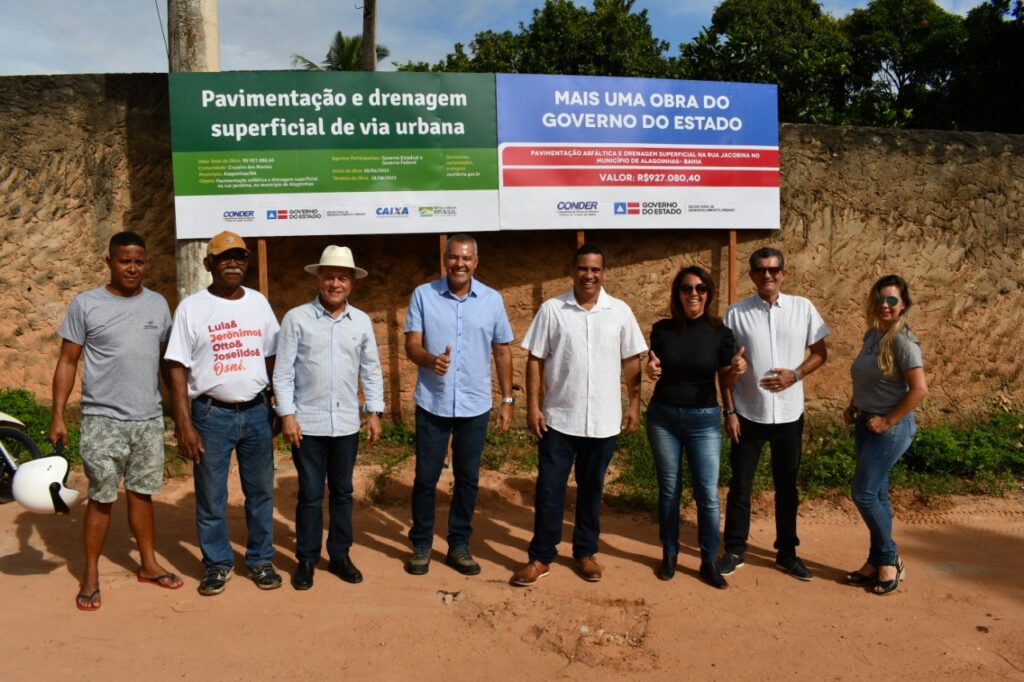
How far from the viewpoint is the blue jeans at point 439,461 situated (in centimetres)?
416

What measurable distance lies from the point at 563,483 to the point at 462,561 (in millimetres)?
717

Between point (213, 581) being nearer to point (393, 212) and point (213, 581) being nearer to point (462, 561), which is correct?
point (462, 561)

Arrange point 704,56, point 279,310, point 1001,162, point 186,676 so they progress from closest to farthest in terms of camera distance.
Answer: point 186,676 → point 279,310 → point 1001,162 → point 704,56

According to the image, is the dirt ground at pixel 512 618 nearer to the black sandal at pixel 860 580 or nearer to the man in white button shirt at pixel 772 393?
the black sandal at pixel 860 580

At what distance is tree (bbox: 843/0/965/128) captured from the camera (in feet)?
47.4

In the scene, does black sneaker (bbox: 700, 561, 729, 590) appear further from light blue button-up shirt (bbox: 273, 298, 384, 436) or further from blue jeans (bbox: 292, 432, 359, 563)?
light blue button-up shirt (bbox: 273, 298, 384, 436)

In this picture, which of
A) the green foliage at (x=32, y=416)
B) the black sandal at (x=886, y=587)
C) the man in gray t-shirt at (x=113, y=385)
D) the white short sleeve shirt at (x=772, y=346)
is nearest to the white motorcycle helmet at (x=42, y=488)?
the man in gray t-shirt at (x=113, y=385)

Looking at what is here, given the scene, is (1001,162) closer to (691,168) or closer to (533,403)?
(691,168)

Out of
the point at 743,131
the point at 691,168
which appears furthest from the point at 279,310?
the point at 743,131

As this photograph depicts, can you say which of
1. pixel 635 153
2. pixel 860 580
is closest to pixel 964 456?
pixel 860 580

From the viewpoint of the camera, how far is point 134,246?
3.71 meters

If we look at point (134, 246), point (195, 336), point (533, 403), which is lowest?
point (533, 403)

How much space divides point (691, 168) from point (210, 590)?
494cm

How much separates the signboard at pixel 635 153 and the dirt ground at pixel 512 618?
9.40ft
